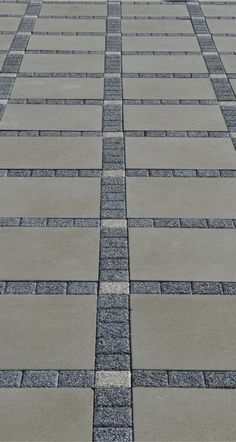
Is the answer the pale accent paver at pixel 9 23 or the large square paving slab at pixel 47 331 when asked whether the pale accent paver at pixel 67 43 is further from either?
the large square paving slab at pixel 47 331

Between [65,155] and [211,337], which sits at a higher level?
[211,337]

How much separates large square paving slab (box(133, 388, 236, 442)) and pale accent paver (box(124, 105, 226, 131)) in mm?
3832

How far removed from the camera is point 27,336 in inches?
165

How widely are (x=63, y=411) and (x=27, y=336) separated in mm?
662

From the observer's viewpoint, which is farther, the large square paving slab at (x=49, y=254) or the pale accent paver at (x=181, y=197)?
the pale accent paver at (x=181, y=197)

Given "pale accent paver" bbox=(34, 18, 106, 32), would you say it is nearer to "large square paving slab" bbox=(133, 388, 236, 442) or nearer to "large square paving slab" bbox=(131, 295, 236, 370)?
"large square paving slab" bbox=(131, 295, 236, 370)

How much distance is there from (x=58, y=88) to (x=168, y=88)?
1226mm


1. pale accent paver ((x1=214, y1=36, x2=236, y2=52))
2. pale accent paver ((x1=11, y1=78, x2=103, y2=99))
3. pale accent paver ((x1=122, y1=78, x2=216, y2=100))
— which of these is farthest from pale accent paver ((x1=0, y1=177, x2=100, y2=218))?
pale accent paver ((x1=214, y1=36, x2=236, y2=52))

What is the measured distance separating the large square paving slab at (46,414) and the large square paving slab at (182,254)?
118 centimetres

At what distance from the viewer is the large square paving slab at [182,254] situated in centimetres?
478

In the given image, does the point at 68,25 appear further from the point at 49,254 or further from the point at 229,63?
the point at 49,254

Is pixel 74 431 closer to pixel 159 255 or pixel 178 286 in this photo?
pixel 178 286

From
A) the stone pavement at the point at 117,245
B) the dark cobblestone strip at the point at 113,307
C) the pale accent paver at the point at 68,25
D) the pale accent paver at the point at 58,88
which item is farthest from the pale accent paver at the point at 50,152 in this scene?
the pale accent paver at the point at 68,25

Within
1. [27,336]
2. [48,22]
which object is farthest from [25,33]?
[27,336]
